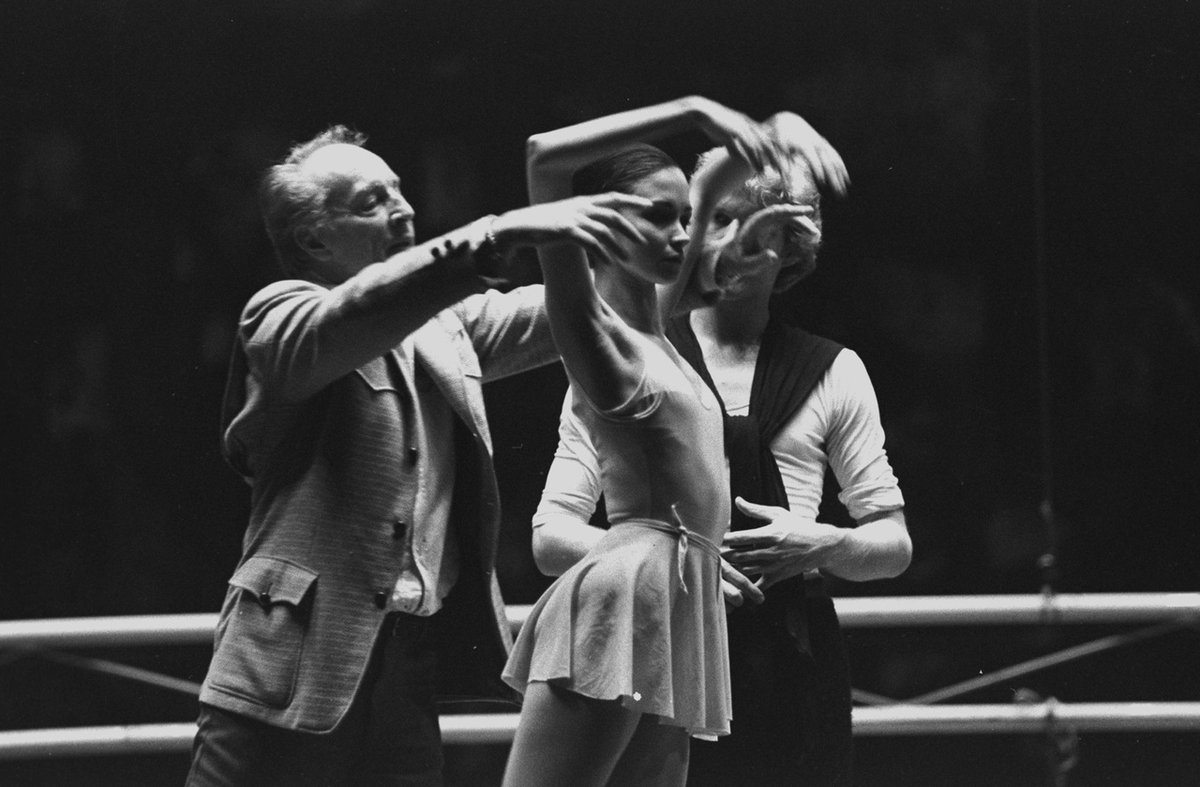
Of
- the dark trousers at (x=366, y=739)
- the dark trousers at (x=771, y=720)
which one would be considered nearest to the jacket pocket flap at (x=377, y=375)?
the dark trousers at (x=366, y=739)

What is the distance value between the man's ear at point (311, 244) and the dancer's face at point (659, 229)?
41 centimetres

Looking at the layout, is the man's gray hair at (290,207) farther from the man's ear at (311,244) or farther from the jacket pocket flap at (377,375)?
the jacket pocket flap at (377,375)

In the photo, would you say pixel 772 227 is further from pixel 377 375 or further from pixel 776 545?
pixel 377 375

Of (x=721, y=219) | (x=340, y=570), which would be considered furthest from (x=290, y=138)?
(x=340, y=570)

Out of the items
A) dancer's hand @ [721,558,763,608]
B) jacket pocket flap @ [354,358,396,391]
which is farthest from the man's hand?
jacket pocket flap @ [354,358,396,391]

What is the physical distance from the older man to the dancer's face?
0.06m

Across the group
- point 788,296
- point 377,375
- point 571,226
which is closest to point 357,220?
point 377,375

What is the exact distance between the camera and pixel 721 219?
2.31 meters

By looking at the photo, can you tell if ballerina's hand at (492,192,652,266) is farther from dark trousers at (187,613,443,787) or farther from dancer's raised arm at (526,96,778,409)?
dark trousers at (187,613,443,787)

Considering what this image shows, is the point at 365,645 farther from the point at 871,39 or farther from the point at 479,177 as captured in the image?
the point at 871,39

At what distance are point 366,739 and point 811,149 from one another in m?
0.82

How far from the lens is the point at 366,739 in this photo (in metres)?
2.01

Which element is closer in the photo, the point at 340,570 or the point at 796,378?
the point at 340,570

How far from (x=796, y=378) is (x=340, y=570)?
0.75 metres
